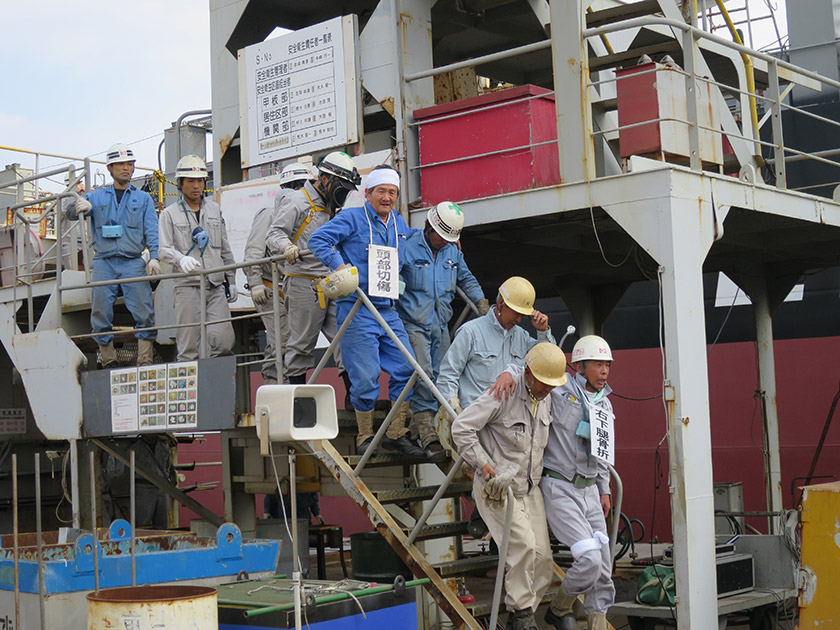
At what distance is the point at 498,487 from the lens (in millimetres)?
6391

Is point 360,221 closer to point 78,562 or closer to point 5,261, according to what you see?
point 78,562

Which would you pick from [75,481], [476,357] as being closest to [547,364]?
[476,357]

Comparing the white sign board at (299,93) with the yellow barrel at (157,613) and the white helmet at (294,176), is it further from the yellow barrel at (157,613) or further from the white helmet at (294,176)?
the yellow barrel at (157,613)

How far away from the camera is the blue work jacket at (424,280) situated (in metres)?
8.21

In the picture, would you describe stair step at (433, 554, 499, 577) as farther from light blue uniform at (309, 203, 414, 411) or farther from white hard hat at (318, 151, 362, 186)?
white hard hat at (318, 151, 362, 186)

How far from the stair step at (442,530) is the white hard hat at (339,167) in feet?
8.99

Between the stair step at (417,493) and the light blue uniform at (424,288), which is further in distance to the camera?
the light blue uniform at (424,288)

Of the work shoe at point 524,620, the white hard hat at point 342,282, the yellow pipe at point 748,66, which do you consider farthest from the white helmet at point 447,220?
the yellow pipe at point 748,66

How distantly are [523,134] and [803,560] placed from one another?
152 inches

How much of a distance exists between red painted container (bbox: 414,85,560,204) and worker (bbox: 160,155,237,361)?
6.50 ft

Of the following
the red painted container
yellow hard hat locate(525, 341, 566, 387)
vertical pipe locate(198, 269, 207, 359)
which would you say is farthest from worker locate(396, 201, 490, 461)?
vertical pipe locate(198, 269, 207, 359)

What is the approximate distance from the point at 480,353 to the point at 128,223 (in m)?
4.18

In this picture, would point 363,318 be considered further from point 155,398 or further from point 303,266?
point 155,398

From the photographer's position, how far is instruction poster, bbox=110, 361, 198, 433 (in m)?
9.16
